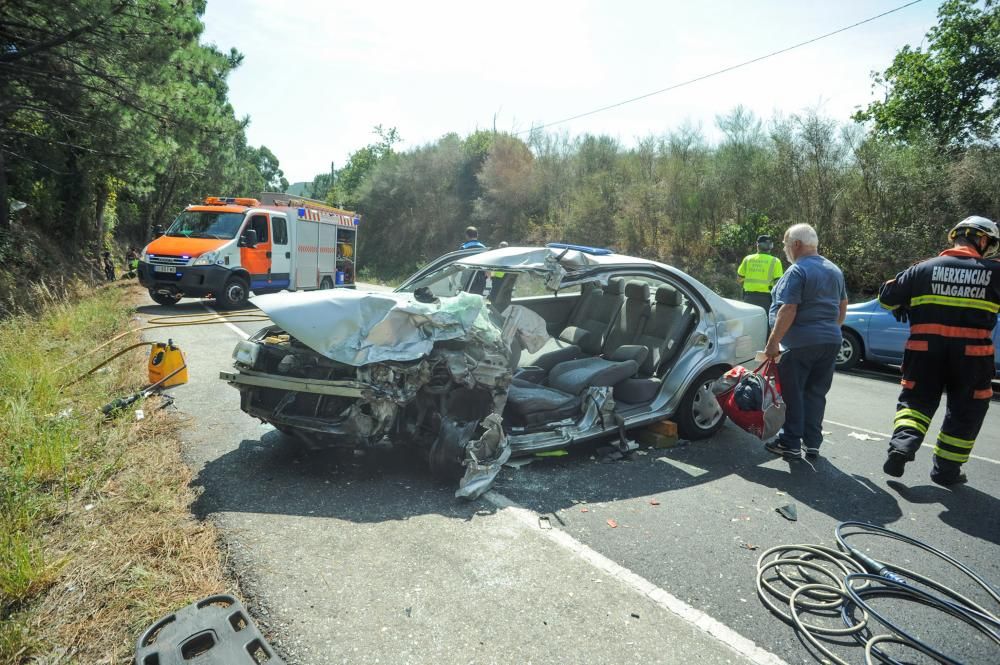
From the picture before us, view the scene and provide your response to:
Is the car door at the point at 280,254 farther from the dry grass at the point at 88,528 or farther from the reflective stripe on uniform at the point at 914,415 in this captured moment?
the reflective stripe on uniform at the point at 914,415

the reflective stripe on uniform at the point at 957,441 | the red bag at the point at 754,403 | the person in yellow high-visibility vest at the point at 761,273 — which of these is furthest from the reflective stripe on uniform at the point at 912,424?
the person in yellow high-visibility vest at the point at 761,273

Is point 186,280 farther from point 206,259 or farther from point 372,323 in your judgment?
point 372,323

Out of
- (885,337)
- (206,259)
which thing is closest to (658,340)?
(885,337)

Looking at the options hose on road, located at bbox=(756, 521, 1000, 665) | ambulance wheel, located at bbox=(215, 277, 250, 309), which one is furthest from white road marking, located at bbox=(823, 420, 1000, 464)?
ambulance wheel, located at bbox=(215, 277, 250, 309)

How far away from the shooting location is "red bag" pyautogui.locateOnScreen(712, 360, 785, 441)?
4.49m

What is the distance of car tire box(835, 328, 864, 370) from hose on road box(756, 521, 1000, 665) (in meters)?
6.58

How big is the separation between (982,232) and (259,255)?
42.8 ft

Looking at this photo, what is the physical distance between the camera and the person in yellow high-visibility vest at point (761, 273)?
29.8ft

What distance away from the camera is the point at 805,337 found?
4598mm

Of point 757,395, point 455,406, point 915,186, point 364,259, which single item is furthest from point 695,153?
point 364,259

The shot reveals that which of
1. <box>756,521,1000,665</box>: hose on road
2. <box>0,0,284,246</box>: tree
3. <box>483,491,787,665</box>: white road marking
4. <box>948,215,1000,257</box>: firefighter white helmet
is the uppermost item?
<box>0,0,284,246</box>: tree

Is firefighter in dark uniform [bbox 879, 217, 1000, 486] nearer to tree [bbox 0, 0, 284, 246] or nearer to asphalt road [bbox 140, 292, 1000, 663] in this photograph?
asphalt road [bbox 140, 292, 1000, 663]

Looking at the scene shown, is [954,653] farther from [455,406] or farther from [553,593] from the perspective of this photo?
[455,406]

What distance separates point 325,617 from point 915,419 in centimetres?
422
